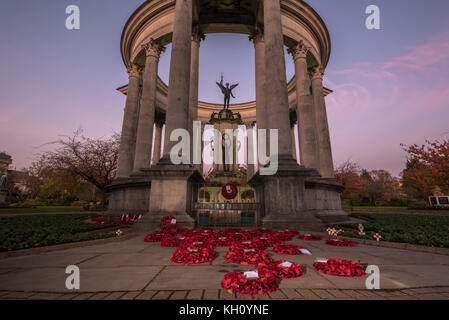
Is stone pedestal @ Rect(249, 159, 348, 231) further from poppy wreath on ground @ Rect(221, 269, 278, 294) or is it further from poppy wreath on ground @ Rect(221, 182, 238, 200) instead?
poppy wreath on ground @ Rect(221, 269, 278, 294)

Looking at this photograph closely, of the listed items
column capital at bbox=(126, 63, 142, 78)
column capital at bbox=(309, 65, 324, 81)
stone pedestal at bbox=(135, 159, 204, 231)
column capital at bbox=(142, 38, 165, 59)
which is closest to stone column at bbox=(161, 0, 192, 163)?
stone pedestal at bbox=(135, 159, 204, 231)

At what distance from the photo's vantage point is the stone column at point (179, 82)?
443 inches

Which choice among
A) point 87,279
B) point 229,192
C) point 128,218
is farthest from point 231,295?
point 128,218

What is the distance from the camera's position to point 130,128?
789 inches

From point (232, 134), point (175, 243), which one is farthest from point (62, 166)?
point (175, 243)

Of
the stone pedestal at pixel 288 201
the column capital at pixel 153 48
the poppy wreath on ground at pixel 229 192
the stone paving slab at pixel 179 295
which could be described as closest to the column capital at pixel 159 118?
the column capital at pixel 153 48

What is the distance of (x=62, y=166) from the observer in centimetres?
3272

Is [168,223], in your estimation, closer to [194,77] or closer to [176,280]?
[176,280]

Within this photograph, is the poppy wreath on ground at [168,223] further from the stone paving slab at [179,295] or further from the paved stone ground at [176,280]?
the stone paving slab at [179,295]

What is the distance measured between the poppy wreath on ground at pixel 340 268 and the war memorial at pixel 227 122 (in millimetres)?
6009

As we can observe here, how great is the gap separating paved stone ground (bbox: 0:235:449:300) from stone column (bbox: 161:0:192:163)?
6971 millimetres
